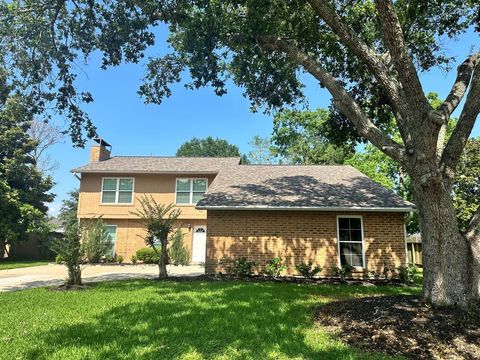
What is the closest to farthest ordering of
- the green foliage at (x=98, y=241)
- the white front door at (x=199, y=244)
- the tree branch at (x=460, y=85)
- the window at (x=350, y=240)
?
the tree branch at (x=460, y=85)
the window at (x=350, y=240)
the green foliage at (x=98, y=241)
the white front door at (x=199, y=244)

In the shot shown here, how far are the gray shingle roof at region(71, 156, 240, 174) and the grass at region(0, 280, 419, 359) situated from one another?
12.8 metres

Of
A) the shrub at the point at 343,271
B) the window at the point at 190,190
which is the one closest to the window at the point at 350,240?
the shrub at the point at 343,271

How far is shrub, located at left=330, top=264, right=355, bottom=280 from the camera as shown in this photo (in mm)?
12844

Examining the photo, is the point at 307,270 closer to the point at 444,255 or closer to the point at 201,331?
the point at 444,255

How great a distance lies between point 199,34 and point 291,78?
3.45 metres

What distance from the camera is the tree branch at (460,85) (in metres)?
6.71

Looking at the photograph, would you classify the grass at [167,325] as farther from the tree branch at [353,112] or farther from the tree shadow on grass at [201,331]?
the tree branch at [353,112]

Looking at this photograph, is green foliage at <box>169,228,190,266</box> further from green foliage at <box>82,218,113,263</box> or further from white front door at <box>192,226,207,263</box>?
green foliage at <box>82,218,113,263</box>

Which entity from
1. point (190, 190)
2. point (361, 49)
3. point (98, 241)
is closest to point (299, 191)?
point (361, 49)

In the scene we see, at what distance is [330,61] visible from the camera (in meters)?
11.7

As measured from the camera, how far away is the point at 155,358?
4.49m

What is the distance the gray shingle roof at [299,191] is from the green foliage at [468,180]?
9.06 metres

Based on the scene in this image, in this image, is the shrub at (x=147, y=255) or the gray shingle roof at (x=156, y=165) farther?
the gray shingle roof at (x=156, y=165)

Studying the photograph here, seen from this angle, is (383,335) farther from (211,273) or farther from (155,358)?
(211,273)
